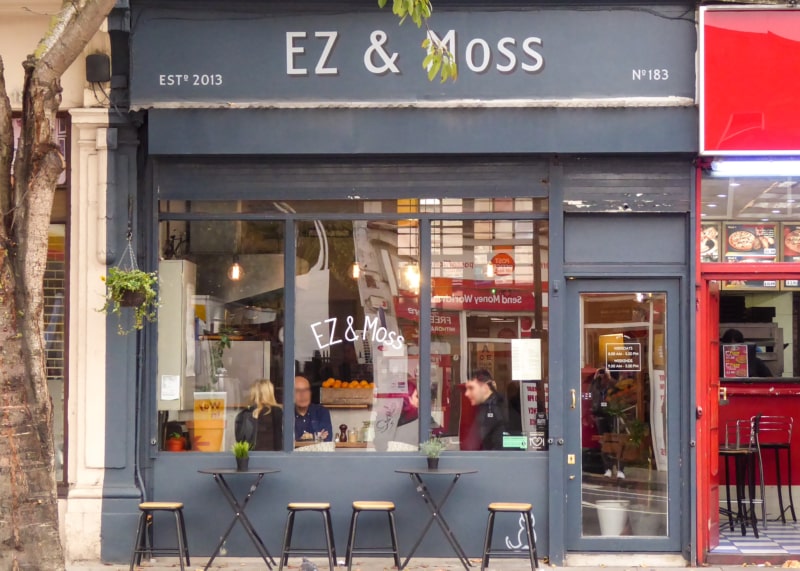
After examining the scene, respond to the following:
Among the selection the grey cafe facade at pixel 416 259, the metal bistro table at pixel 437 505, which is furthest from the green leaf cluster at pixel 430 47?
the metal bistro table at pixel 437 505

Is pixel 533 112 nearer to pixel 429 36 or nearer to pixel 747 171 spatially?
pixel 429 36

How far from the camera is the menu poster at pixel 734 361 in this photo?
12.2 m

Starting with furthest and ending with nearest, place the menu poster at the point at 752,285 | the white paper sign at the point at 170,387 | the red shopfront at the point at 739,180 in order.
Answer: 1. the menu poster at the point at 752,285
2. the white paper sign at the point at 170,387
3. the red shopfront at the point at 739,180

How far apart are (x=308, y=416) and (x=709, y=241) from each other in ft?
13.3

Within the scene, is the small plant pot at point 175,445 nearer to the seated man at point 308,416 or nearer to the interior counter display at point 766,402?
the seated man at point 308,416

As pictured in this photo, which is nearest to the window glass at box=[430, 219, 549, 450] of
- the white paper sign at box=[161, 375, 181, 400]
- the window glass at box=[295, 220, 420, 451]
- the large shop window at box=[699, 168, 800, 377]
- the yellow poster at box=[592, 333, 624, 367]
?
the window glass at box=[295, 220, 420, 451]

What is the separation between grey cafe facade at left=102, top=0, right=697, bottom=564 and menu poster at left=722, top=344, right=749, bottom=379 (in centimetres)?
302

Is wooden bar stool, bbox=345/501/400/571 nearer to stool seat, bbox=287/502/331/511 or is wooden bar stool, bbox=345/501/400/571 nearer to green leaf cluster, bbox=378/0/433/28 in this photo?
stool seat, bbox=287/502/331/511

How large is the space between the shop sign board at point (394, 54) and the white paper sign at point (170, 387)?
8.29ft

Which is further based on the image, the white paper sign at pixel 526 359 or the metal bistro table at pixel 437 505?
the white paper sign at pixel 526 359

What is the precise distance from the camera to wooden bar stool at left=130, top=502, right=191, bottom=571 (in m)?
8.89

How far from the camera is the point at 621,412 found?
9617 mm

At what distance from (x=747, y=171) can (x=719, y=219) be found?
500 mm

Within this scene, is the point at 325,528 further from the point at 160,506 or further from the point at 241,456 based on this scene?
the point at 160,506
